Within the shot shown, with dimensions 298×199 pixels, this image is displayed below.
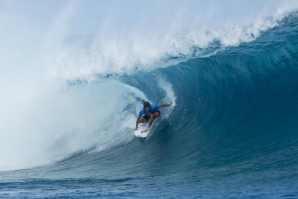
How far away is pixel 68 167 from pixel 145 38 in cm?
1043

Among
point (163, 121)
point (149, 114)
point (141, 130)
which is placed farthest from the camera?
point (163, 121)

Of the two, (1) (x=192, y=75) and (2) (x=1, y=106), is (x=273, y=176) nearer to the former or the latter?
(1) (x=192, y=75)

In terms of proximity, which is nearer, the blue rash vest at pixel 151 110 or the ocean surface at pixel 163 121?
the ocean surface at pixel 163 121

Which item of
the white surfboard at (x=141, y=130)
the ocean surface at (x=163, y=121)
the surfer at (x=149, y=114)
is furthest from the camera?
the white surfboard at (x=141, y=130)

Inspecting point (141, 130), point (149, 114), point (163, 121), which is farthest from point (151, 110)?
point (163, 121)

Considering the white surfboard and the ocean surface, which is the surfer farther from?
the ocean surface

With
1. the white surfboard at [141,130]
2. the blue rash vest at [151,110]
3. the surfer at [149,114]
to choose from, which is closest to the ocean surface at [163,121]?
the white surfboard at [141,130]

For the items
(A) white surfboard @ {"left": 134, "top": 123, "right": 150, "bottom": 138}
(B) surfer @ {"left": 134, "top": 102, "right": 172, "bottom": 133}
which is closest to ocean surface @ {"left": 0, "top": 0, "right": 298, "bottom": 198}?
(A) white surfboard @ {"left": 134, "top": 123, "right": 150, "bottom": 138}

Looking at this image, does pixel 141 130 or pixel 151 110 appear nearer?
pixel 151 110

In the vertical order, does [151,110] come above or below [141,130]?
above

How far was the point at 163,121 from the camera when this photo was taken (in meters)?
10.8

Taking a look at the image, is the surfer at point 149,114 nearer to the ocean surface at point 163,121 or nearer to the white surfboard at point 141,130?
the white surfboard at point 141,130

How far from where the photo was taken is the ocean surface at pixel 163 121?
5812mm

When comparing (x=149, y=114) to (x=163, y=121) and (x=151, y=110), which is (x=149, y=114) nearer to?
(x=151, y=110)
